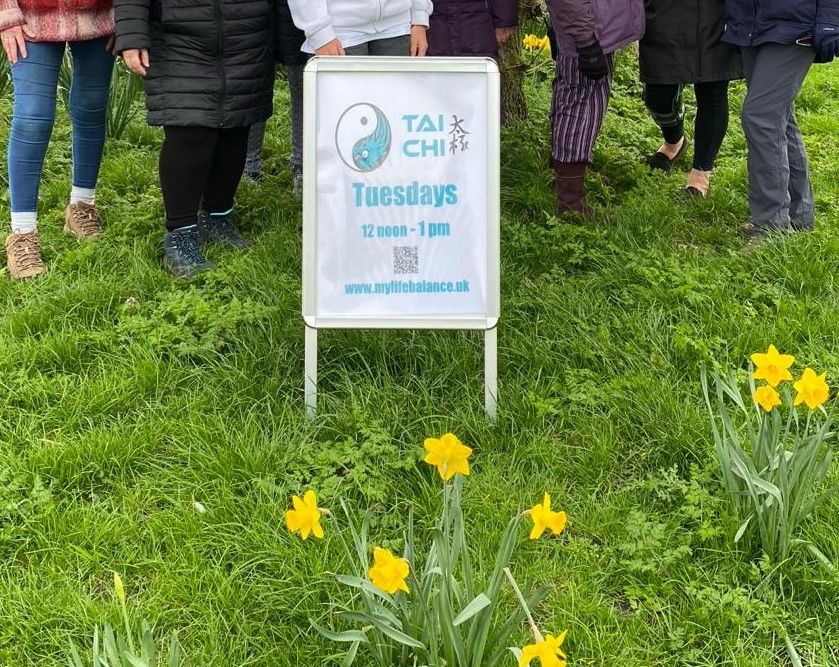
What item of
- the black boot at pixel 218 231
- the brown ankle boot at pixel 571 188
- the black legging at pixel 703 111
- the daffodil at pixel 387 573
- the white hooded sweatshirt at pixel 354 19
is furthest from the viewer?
the black legging at pixel 703 111

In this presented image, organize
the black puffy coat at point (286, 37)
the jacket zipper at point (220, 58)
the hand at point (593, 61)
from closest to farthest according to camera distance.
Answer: the jacket zipper at point (220, 58), the black puffy coat at point (286, 37), the hand at point (593, 61)

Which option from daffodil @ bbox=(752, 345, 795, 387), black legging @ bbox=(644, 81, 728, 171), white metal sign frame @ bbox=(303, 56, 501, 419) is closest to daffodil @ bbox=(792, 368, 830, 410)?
daffodil @ bbox=(752, 345, 795, 387)

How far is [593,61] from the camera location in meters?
3.50

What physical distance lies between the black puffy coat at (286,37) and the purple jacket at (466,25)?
0.60 meters

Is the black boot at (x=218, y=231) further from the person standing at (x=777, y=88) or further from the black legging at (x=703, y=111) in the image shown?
the person standing at (x=777, y=88)

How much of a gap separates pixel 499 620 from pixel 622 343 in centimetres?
137

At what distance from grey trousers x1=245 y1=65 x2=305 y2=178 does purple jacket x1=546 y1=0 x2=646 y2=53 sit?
3.54 feet

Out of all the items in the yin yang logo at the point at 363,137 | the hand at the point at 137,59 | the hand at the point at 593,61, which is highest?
the hand at the point at 137,59

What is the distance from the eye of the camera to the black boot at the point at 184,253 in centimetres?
337

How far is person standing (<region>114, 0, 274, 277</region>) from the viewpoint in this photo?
10.0 ft

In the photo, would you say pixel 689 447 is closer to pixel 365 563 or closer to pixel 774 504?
pixel 774 504

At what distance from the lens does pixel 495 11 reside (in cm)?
373

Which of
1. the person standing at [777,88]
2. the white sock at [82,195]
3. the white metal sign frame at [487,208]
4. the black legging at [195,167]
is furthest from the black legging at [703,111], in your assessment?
the white sock at [82,195]

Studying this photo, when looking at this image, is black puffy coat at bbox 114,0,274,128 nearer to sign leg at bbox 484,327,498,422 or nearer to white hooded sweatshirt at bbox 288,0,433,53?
white hooded sweatshirt at bbox 288,0,433,53
